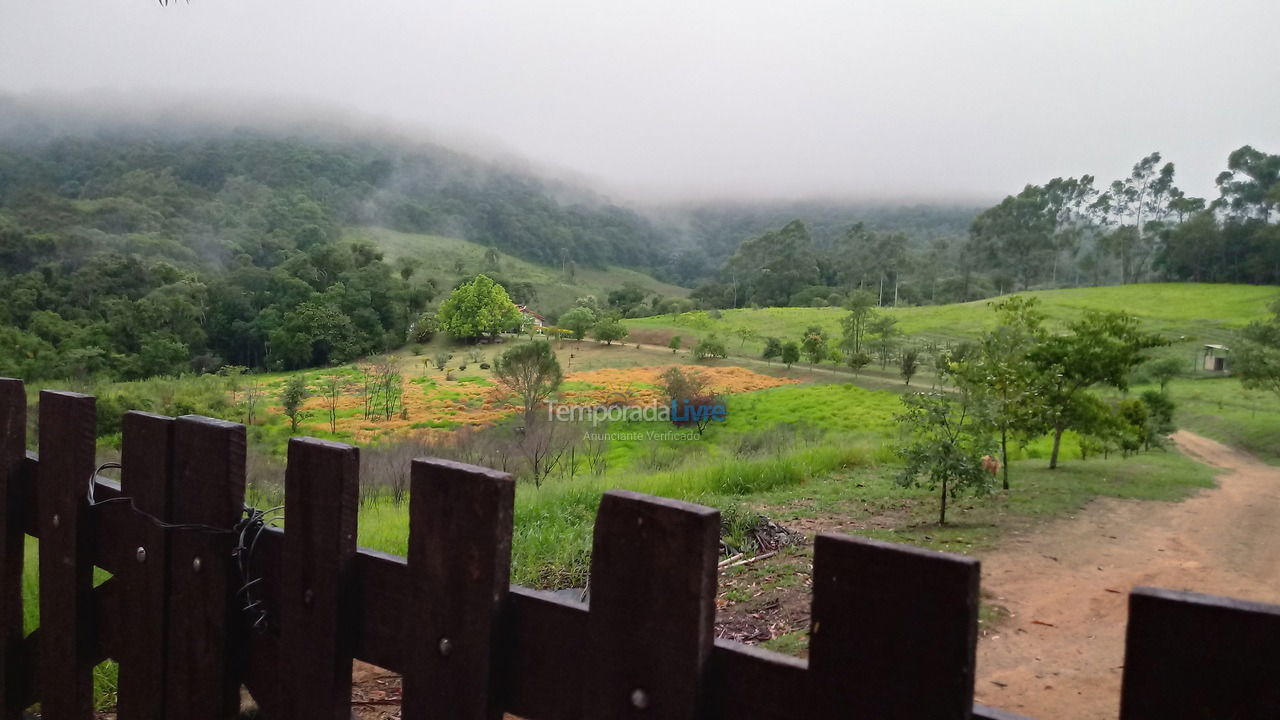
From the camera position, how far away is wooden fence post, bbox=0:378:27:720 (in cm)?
161

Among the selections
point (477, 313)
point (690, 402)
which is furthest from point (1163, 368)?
point (477, 313)

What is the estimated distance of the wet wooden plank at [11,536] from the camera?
161 cm

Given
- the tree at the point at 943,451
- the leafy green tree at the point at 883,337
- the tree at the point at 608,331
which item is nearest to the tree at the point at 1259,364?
the leafy green tree at the point at 883,337

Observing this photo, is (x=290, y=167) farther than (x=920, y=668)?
Yes

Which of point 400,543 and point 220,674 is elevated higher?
point 220,674

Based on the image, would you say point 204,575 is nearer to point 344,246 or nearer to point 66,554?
point 66,554

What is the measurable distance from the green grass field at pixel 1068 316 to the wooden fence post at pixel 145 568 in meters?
34.6

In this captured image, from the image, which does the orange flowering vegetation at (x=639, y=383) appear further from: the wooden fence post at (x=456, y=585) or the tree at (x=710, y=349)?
the wooden fence post at (x=456, y=585)

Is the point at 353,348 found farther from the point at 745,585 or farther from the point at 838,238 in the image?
the point at 838,238

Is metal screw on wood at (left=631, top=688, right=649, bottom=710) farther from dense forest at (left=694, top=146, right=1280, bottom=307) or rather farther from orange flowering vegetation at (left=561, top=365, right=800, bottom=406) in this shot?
dense forest at (left=694, top=146, right=1280, bottom=307)

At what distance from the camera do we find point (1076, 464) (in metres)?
13.4

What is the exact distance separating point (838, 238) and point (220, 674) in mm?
74344

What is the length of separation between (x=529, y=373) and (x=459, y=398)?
262 centimetres

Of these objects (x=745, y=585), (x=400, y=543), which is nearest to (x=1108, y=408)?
(x=745, y=585)
